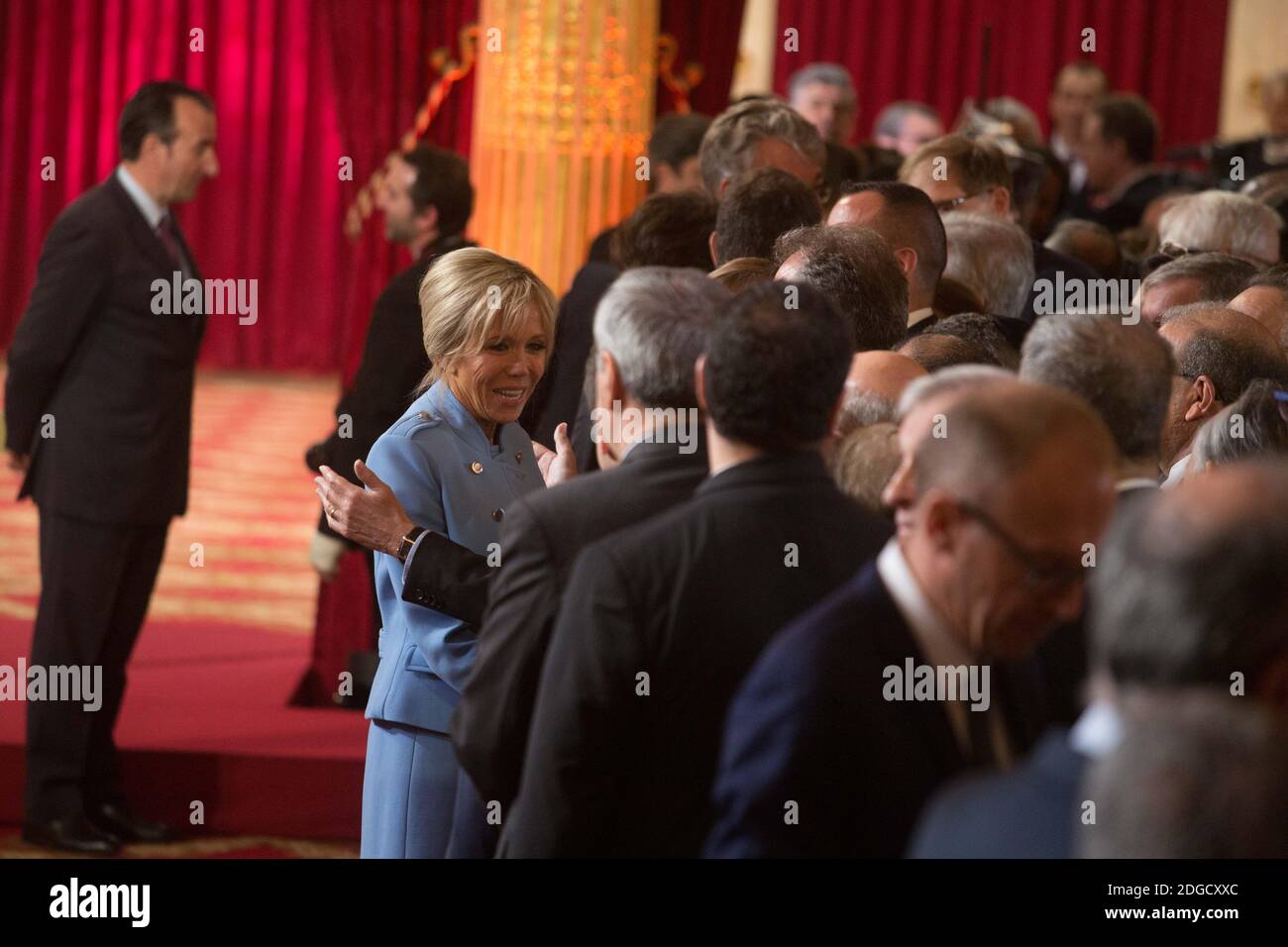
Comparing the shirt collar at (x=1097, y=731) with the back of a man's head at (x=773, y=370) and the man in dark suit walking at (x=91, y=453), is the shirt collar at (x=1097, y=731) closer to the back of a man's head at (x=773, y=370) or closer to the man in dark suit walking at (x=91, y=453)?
the back of a man's head at (x=773, y=370)

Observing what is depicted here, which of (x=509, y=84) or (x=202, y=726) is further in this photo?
(x=509, y=84)

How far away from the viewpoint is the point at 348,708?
16.5ft

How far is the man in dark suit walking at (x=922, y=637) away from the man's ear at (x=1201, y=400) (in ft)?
4.68

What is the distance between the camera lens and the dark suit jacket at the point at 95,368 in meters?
4.20

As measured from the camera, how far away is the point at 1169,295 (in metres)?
3.63

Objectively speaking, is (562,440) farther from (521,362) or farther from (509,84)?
(509,84)

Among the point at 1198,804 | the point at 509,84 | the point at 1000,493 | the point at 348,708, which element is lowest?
the point at 348,708

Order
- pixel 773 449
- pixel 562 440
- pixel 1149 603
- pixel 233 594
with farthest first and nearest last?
pixel 233 594, pixel 562 440, pixel 773 449, pixel 1149 603

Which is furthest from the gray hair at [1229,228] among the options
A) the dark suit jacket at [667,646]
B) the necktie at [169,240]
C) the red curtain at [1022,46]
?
the red curtain at [1022,46]

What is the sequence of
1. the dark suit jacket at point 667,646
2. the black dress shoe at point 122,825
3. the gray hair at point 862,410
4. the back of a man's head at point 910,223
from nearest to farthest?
1. the dark suit jacket at point 667,646
2. the gray hair at point 862,410
3. the back of a man's head at point 910,223
4. the black dress shoe at point 122,825

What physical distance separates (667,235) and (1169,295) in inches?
41.6

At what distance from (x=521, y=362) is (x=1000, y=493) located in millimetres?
1372

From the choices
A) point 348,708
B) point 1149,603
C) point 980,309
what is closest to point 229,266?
point 348,708

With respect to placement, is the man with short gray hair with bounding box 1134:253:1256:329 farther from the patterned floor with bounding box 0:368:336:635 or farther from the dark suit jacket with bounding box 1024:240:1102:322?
the patterned floor with bounding box 0:368:336:635
